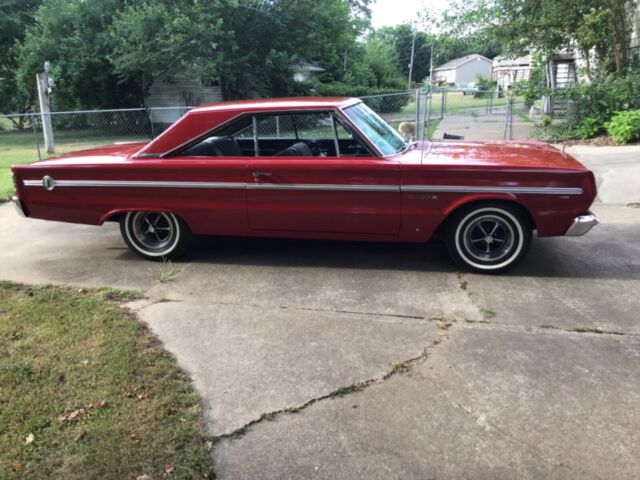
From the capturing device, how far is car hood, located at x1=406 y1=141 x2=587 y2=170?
15.1 ft

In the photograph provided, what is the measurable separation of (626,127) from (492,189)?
8799mm

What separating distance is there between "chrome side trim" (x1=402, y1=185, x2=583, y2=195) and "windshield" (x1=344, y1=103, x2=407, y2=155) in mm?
479

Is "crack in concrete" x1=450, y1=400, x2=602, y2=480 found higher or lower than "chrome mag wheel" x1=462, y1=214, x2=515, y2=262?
lower

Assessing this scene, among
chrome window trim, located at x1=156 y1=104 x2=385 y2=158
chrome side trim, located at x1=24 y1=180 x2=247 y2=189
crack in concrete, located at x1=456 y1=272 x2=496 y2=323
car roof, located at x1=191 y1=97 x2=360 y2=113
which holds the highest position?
car roof, located at x1=191 y1=97 x2=360 y2=113

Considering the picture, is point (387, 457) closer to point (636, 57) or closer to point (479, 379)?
point (479, 379)

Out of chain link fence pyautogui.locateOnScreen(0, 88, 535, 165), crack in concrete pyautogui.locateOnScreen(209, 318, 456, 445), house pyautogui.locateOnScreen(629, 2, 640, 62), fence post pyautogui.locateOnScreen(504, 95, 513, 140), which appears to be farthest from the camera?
chain link fence pyautogui.locateOnScreen(0, 88, 535, 165)

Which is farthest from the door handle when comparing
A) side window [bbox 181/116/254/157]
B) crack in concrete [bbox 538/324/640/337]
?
crack in concrete [bbox 538/324/640/337]

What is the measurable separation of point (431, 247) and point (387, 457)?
11.2ft

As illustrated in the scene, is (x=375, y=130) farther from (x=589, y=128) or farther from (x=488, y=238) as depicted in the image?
(x=589, y=128)

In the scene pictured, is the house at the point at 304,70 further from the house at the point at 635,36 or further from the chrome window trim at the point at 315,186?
the chrome window trim at the point at 315,186

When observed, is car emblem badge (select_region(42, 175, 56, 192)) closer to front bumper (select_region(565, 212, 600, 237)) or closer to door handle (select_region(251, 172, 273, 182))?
door handle (select_region(251, 172, 273, 182))

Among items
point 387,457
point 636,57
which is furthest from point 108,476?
point 636,57

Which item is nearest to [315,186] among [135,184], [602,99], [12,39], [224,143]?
[224,143]

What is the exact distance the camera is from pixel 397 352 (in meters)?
3.52
